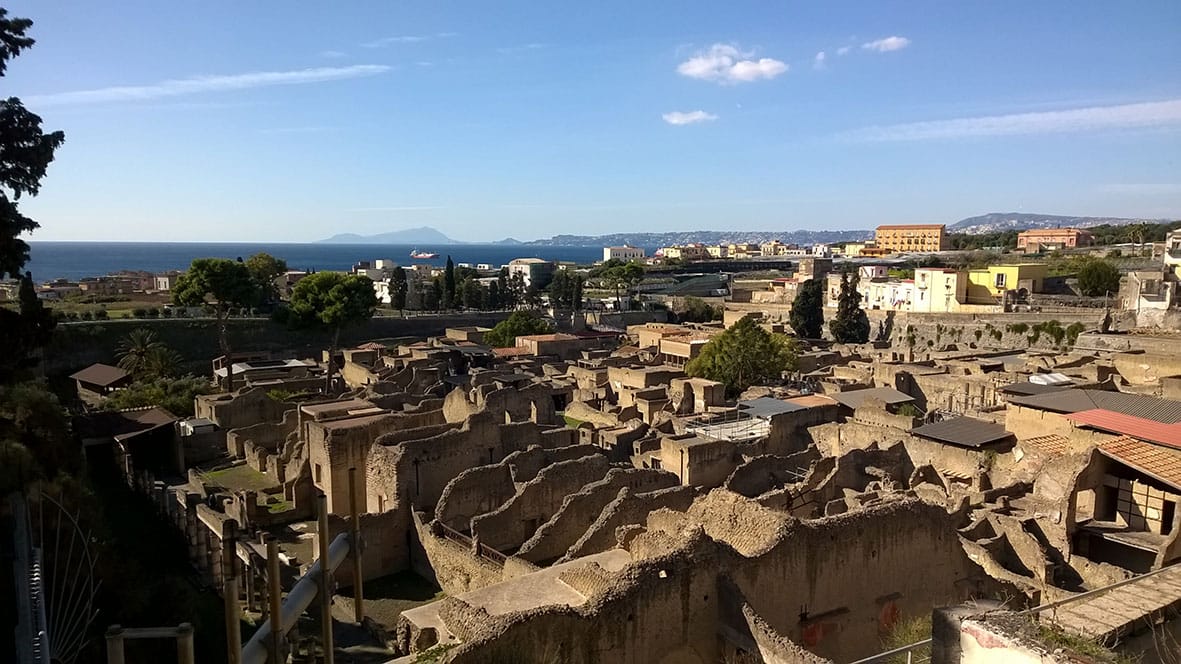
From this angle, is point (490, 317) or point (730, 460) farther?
point (490, 317)

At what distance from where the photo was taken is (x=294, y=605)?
4.07 meters

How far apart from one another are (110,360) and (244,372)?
12818mm

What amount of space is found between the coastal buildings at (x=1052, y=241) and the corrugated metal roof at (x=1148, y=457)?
369 feet

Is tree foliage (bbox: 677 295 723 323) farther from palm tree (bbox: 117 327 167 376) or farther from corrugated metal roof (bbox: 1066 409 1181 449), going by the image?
corrugated metal roof (bbox: 1066 409 1181 449)

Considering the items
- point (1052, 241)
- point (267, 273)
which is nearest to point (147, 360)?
point (267, 273)

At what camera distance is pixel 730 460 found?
24.3m

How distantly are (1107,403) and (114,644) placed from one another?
97.1 feet

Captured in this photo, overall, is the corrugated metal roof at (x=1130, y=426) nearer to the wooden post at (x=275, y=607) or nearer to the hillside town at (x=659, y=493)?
the hillside town at (x=659, y=493)

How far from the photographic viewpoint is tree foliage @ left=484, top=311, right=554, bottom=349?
5670 centimetres

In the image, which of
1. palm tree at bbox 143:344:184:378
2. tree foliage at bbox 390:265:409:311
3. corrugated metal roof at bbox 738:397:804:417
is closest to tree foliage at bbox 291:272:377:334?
palm tree at bbox 143:344:184:378

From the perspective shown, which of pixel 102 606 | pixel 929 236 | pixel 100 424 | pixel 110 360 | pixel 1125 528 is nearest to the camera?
pixel 102 606

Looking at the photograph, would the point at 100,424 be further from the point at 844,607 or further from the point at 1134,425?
the point at 1134,425

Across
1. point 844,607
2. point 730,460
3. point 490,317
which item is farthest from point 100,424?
point 490,317

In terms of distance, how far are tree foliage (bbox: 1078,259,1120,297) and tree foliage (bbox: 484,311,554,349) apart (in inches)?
1836
